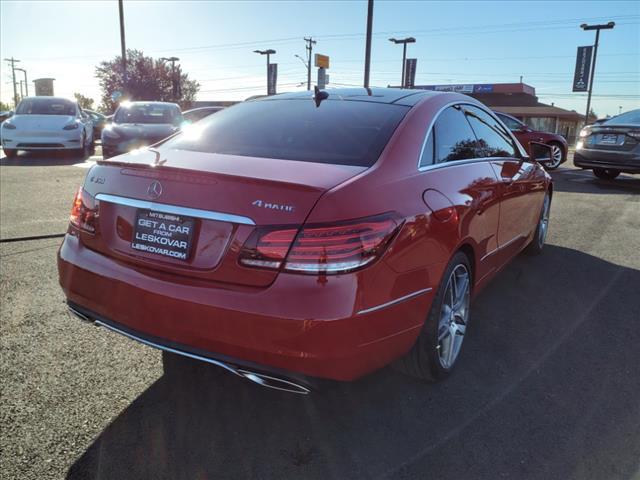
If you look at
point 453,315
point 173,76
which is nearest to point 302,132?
point 453,315

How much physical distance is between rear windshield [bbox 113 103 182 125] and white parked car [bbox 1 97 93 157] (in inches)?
55.0

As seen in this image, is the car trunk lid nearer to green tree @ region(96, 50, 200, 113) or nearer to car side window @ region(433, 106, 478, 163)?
car side window @ region(433, 106, 478, 163)

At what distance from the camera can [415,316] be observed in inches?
95.8

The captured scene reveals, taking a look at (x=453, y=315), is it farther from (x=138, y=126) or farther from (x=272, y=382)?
(x=138, y=126)

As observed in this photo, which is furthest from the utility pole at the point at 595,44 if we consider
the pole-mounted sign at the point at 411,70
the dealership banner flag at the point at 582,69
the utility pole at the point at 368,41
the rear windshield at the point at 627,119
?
the rear windshield at the point at 627,119

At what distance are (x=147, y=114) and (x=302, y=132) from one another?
11857 millimetres

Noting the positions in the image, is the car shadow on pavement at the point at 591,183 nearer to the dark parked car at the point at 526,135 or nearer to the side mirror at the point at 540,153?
the dark parked car at the point at 526,135

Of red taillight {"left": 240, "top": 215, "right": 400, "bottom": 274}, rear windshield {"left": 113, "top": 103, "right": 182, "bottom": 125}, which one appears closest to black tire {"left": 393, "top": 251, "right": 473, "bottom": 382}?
red taillight {"left": 240, "top": 215, "right": 400, "bottom": 274}

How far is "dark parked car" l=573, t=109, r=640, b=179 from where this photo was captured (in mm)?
→ 10297

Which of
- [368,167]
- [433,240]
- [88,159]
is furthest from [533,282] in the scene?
[88,159]

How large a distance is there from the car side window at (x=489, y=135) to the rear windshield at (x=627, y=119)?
7923mm

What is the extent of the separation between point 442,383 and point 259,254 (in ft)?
A: 4.59

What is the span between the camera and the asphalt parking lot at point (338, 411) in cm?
224

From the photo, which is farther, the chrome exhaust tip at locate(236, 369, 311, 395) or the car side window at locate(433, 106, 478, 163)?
the car side window at locate(433, 106, 478, 163)
